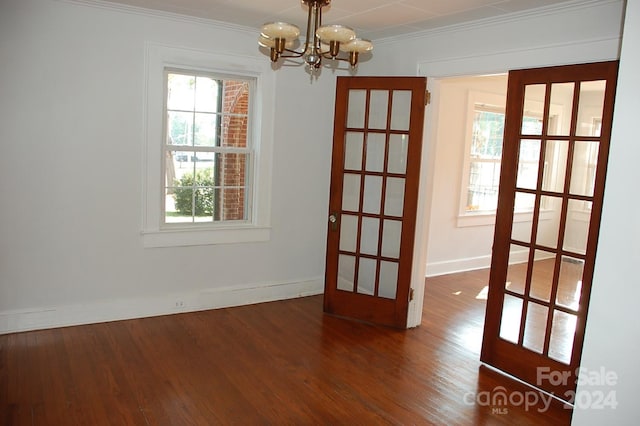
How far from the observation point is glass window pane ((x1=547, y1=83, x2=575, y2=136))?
3.19 metres

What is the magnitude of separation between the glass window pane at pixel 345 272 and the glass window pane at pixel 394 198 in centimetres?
58

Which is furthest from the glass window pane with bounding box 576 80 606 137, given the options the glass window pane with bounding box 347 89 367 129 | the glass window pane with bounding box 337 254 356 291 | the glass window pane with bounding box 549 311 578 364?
the glass window pane with bounding box 337 254 356 291

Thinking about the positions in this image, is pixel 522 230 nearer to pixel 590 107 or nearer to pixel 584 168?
pixel 584 168

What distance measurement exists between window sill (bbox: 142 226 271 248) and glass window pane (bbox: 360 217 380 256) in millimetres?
935

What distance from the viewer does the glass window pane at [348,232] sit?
4.59m

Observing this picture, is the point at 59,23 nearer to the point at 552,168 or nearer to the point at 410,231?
the point at 410,231

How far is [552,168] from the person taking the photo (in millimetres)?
3305

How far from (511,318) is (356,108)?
2170mm

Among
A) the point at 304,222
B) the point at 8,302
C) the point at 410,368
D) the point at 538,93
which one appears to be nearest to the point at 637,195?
the point at 538,93

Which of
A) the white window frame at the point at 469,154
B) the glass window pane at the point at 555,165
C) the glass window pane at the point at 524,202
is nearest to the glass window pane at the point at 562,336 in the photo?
the glass window pane at the point at 524,202

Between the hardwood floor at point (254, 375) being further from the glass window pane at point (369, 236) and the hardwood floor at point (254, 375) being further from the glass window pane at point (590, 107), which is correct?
the glass window pane at point (590, 107)

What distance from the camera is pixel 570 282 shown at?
325 centimetres

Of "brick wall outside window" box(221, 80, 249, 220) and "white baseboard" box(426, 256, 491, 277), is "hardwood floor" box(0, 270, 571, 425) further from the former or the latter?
"white baseboard" box(426, 256, 491, 277)

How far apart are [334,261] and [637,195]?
2812 mm
